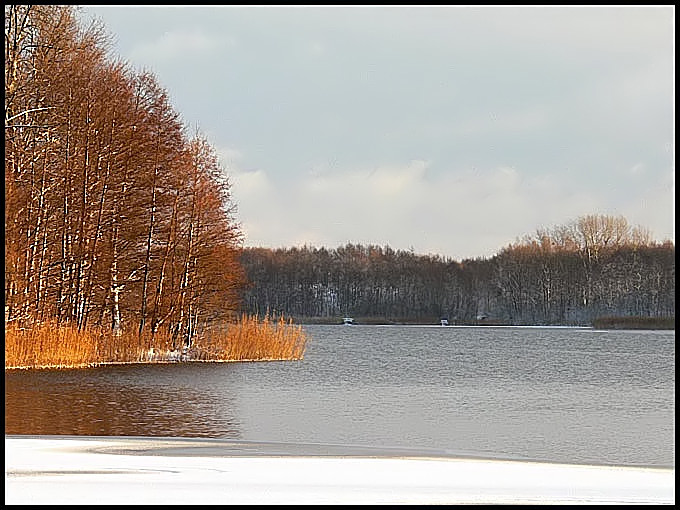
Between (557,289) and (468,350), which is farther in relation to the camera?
(557,289)

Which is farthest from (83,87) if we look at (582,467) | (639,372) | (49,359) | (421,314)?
(421,314)

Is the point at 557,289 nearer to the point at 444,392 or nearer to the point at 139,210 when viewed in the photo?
the point at 139,210

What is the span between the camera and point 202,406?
40.7ft

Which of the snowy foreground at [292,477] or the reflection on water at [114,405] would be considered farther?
the reflection on water at [114,405]

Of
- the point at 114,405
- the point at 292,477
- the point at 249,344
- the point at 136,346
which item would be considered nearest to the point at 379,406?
the point at 114,405

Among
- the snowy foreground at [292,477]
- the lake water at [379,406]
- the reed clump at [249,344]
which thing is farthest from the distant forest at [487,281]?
the snowy foreground at [292,477]

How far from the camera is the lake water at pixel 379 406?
9625mm

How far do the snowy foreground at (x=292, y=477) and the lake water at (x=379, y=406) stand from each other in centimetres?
89

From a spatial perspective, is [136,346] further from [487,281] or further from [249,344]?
[487,281]

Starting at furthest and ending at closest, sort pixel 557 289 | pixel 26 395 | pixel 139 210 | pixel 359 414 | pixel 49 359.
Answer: pixel 557 289 → pixel 139 210 → pixel 49 359 → pixel 26 395 → pixel 359 414

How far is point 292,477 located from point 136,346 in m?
14.1

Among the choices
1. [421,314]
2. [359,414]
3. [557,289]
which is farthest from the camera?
[421,314]

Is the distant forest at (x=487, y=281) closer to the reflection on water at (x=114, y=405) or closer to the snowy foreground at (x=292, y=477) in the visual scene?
the reflection on water at (x=114, y=405)

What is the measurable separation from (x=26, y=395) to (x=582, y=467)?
7636mm
